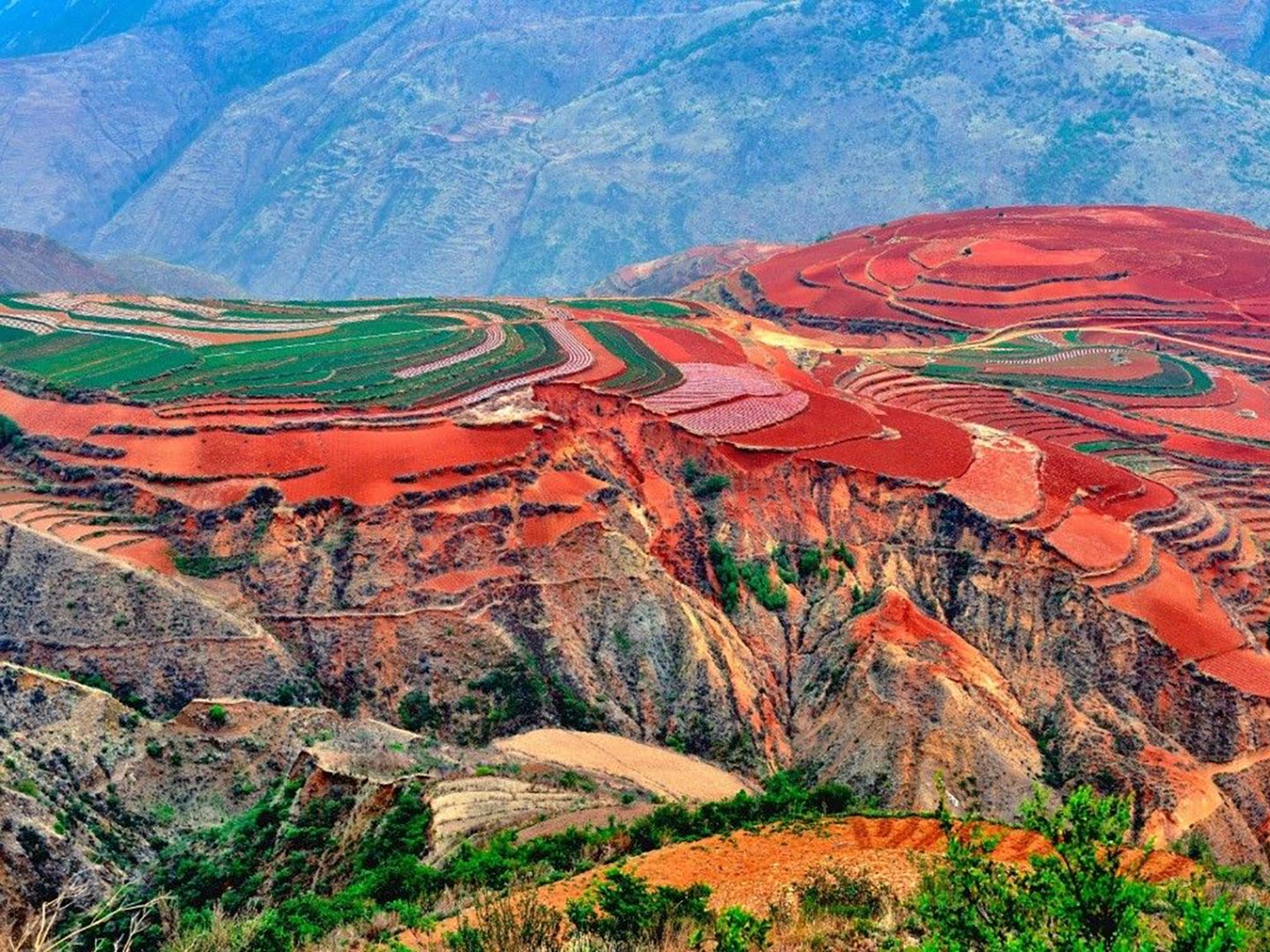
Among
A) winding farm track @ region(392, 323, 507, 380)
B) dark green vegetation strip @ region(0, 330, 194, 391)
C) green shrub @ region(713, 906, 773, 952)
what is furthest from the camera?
winding farm track @ region(392, 323, 507, 380)

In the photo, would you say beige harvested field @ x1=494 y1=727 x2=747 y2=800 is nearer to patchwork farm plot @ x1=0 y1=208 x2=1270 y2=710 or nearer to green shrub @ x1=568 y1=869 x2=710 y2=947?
patchwork farm plot @ x1=0 y1=208 x2=1270 y2=710

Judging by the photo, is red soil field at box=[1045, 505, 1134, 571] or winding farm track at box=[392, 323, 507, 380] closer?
red soil field at box=[1045, 505, 1134, 571]

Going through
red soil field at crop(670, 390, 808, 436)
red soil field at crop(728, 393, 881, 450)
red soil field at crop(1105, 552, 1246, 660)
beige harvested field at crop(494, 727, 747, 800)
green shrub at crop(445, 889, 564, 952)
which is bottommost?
beige harvested field at crop(494, 727, 747, 800)

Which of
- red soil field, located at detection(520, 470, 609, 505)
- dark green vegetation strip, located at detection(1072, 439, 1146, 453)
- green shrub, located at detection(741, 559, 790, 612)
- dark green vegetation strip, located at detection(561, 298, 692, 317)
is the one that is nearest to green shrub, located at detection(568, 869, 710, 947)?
red soil field, located at detection(520, 470, 609, 505)

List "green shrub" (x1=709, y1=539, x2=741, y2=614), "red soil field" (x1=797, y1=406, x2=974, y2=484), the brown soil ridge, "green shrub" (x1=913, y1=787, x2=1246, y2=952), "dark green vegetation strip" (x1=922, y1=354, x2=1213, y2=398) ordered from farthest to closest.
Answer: "dark green vegetation strip" (x1=922, y1=354, x2=1213, y2=398) → "red soil field" (x1=797, y1=406, x2=974, y2=484) → "green shrub" (x1=709, y1=539, x2=741, y2=614) → the brown soil ridge → "green shrub" (x1=913, y1=787, x2=1246, y2=952)

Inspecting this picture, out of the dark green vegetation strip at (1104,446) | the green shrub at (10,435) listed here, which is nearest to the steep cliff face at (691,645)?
the green shrub at (10,435)

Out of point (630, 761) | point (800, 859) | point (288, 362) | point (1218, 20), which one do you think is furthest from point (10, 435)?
point (1218, 20)

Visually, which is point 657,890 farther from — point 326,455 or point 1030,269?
point 1030,269

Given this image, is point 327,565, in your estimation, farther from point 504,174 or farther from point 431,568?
point 504,174
